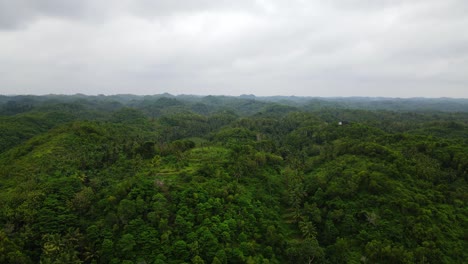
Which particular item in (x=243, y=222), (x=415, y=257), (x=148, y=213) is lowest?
(x=415, y=257)

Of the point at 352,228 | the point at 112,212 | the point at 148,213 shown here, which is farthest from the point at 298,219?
the point at 112,212

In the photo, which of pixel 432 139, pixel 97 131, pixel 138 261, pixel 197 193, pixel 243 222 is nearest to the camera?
pixel 138 261

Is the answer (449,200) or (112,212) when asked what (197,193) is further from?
(449,200)

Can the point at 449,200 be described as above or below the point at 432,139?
below

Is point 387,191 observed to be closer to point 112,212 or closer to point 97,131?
point 112,212

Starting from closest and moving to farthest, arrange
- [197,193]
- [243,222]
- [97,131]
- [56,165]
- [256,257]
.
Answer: [256,257], [243,222], [197,193], [56,165], [97,131]

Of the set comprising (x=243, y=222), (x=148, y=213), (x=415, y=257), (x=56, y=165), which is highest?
(x=56, y=165)

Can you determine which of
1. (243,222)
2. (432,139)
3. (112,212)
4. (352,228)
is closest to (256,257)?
(243,222)

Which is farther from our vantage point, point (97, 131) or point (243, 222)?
point (97, 131)

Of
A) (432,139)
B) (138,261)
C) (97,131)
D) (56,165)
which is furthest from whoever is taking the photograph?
(97,131)

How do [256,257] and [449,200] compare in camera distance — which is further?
Answer: [449,200]
